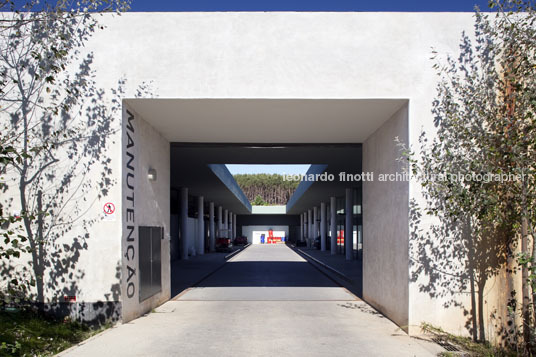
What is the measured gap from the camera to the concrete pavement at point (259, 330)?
6895mm

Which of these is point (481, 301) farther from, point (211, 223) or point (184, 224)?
point (211, 223)

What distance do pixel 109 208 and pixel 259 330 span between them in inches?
132

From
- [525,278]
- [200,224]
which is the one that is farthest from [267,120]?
[200,224]

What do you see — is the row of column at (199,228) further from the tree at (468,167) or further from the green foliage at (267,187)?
the green foliage at (267,187)

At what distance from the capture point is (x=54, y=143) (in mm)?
8094

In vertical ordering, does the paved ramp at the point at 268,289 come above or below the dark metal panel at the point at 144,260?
below

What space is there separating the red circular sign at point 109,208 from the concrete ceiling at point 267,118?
1.84 metres

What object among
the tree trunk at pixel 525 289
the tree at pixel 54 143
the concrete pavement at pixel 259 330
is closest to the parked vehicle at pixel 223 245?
the concrete pavement at pixel 259 330

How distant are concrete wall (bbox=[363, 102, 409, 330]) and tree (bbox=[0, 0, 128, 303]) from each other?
5098 mm

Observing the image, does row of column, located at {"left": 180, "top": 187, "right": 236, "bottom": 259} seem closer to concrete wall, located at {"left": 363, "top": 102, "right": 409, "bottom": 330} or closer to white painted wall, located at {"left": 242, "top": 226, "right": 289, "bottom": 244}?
white painted wall, located at {"left": 242, "top": 226, "right": 289, "bottom": 244}

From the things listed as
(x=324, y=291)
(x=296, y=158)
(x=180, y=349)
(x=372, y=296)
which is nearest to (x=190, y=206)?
(x=296, y=158)

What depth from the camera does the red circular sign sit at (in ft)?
26.9

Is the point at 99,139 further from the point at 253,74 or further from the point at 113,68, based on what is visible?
the point at 253,74

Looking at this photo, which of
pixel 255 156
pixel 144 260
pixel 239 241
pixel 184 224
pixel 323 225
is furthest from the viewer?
pixel 239 241
